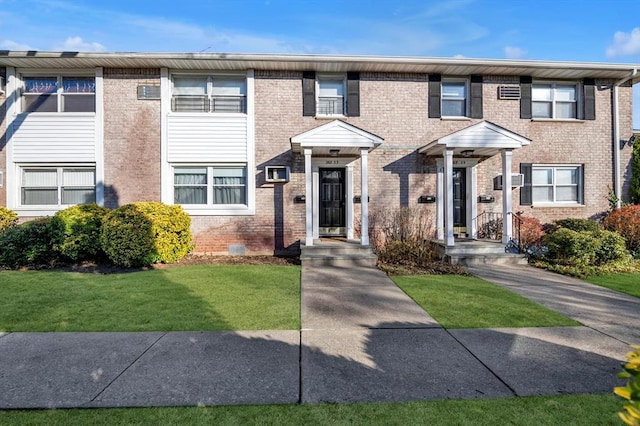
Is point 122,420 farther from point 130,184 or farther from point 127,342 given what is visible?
point 130,184

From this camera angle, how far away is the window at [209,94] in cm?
1073

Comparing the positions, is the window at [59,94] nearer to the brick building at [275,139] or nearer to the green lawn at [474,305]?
the brick building at [275,139]

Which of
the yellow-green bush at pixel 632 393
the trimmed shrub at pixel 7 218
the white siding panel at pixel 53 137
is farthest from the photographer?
the white siding panel at pixel 53 137

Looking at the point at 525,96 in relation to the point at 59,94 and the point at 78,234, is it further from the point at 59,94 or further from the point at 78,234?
the point at 59,94

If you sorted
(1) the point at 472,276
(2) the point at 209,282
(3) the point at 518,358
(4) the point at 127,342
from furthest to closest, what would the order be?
1. (1) the point at 472,276
2. (2) the point at 209,282
3. (4) the point at 127,342
4. (3) the point at 518,358

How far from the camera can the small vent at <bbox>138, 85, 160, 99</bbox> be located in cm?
1045

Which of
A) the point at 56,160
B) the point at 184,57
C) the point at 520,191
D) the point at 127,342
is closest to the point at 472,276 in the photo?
the point at 520,191

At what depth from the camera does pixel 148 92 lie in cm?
1045

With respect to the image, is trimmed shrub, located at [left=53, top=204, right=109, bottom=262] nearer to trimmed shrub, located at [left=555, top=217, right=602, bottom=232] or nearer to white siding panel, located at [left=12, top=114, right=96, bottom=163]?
white siding panel, located at [left=12, top=114, right=96, bottom=163]

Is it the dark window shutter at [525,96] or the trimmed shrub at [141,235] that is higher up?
the dark window shutter at [525,96]

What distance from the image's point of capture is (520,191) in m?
11.0

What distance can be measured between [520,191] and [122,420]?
11817mm

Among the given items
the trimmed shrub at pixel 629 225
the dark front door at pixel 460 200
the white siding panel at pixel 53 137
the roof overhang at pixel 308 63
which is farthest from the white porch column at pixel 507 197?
the white siding panel at pixel 53 137

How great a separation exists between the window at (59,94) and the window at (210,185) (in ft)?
11.5
